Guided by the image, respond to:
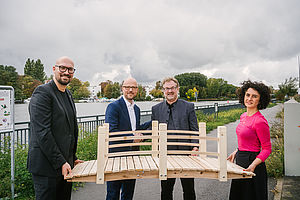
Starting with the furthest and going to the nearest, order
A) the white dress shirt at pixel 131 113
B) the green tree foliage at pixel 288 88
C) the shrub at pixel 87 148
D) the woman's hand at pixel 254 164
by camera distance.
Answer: the green tree foliage at pixel 288 88
the shrub at pixel 87 148
the white dress shirt at pixel 131 113
the woman's hand at pixel 254 164

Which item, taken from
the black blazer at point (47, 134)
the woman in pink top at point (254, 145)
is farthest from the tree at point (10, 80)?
the woman in pink top at point (254, 145)

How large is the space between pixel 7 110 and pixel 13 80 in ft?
162

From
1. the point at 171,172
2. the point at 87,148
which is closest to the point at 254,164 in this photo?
the point at 171,172

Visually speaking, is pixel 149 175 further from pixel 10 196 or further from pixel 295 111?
pixel 295 111

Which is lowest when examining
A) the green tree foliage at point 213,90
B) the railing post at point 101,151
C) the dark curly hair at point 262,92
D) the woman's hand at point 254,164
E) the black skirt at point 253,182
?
the black skirt at point 253,182

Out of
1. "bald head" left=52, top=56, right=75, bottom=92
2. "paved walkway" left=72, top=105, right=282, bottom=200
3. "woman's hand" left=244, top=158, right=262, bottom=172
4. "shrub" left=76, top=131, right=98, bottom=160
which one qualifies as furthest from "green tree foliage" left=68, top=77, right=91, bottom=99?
"woman's hand" left=244, top=158, right=262, bottom=172

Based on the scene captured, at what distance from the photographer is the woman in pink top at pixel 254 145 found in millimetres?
2613

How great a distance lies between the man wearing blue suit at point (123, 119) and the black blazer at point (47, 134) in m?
0.81

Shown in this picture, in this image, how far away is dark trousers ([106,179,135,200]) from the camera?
120 inches

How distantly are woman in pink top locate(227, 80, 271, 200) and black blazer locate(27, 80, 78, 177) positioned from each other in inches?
83.2

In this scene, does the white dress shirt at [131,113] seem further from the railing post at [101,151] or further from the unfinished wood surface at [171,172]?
the railing post at [101,151]

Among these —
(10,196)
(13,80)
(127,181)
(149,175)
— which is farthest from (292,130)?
(13,80)

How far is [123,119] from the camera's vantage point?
317 cm

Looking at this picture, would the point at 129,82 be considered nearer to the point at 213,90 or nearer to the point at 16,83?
the point at 16,83
